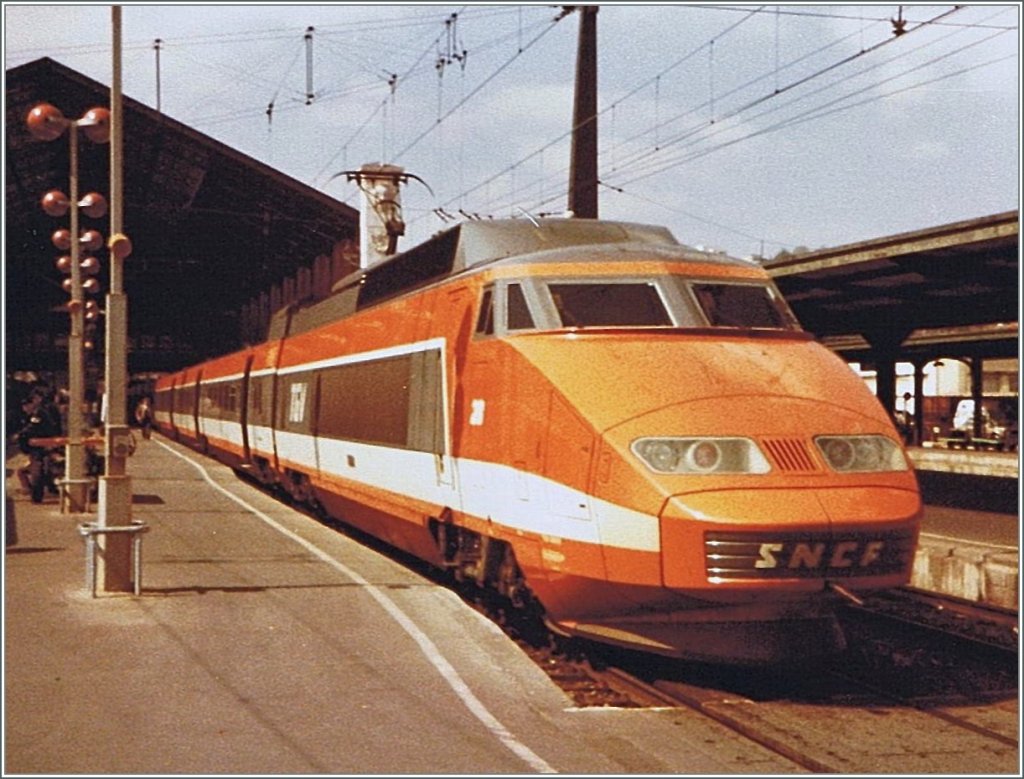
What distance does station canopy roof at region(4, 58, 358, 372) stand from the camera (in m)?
32.9

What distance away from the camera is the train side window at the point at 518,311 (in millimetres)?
10391

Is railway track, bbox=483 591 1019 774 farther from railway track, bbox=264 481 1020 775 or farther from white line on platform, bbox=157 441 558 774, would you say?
white line on platform, bbox=157 441 558 774

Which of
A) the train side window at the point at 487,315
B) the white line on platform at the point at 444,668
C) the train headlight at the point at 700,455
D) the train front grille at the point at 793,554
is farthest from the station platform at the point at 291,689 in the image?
the train side window at the point at 487,315

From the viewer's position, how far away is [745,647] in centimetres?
896

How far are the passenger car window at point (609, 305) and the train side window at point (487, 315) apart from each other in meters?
0.58

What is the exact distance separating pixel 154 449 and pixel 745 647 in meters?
34.6

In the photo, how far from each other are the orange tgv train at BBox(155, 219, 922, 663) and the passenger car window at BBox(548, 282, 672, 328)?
0.02 metres

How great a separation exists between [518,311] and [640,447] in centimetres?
220

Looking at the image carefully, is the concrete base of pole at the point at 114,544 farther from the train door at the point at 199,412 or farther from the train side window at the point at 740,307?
the train door at the point at 199,412

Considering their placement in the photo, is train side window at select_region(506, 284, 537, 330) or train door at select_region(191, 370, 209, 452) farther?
train door at select_region(191, 370, 209, 452)

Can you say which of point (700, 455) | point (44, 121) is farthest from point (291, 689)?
point (44, 121)

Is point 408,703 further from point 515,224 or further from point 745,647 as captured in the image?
point 515,224

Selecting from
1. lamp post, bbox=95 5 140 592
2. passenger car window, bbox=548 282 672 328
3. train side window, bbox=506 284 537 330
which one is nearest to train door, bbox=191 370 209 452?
lamp post, bbox=95 5 140 592

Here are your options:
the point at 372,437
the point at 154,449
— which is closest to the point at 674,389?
the point at 372,437
